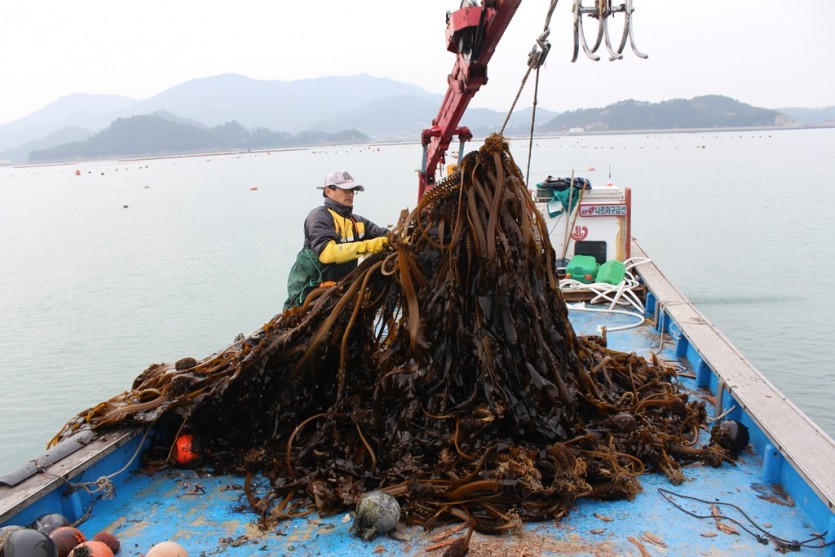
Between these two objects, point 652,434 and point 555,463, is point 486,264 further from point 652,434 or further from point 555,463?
point 652,434

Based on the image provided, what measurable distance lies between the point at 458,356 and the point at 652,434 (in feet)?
3.78

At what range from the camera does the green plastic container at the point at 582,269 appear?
7688 mm

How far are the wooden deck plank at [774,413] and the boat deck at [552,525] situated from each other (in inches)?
10.1

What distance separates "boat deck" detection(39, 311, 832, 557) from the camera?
271 cm

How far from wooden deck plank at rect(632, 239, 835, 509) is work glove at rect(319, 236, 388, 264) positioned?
91.8 inches

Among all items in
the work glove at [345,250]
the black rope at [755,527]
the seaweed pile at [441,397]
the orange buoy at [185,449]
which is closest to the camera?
the black rope at [755,527]

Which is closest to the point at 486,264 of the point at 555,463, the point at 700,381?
the point at 555,463

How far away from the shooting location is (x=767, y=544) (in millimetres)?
2664

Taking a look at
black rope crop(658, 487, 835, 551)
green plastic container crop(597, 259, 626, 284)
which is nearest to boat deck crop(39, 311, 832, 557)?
black rope crop(658, 487, 835, 551)

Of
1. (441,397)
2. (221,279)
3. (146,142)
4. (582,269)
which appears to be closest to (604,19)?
(441,397)

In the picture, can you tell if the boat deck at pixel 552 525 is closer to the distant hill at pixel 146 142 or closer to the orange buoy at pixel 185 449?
the orange buoy at pixel 185 449

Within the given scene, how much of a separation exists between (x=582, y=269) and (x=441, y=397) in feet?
16.2

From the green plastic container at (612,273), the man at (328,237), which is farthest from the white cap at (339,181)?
the green plastic container at (612,273)

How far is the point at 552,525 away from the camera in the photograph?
9.36 ft
